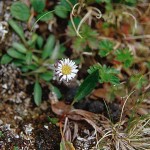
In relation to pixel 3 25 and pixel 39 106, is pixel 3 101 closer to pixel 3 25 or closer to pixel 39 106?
pixel 39 106

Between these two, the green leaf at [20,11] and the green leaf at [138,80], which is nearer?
the green leaf at [138,80]

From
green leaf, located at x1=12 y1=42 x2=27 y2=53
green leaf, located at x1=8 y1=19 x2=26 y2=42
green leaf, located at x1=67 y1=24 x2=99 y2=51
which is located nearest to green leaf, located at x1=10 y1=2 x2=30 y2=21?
green leaf, located at x1=8 y1=19 x2=26 y2=42

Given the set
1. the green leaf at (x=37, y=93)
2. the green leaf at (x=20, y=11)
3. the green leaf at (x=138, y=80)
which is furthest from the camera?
the green leaf at (x=20, y=11)

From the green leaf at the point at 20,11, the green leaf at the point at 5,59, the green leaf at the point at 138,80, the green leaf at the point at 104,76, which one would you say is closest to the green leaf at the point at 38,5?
the green leaf at the point at 20,11

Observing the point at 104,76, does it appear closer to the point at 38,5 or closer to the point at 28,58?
the point at 28,58

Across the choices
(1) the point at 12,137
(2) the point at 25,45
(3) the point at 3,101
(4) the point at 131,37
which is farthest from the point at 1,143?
(4) the point at 131,37

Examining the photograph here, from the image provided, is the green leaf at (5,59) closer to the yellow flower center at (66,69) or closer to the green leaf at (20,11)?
the green leaf at (20,11)

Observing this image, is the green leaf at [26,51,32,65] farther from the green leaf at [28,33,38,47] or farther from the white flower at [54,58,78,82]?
the white flower at [54,58,78,82]
